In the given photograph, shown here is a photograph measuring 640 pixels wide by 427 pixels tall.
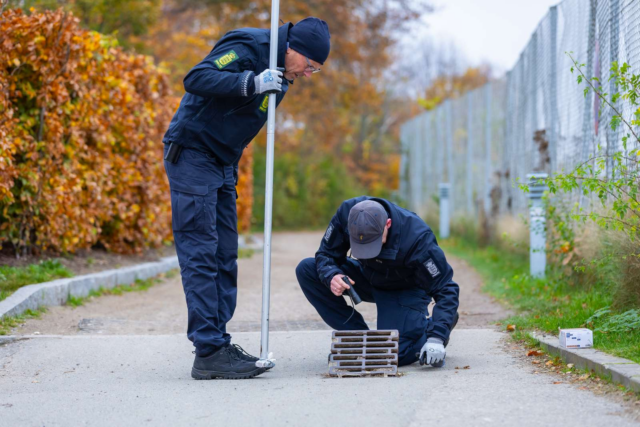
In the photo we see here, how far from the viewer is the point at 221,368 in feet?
14.6

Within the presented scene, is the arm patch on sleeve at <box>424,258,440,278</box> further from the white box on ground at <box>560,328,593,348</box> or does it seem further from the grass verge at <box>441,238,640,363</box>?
the grass verge at <box>441,238,640,363</box>

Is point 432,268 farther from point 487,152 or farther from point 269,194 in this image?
point 487,152

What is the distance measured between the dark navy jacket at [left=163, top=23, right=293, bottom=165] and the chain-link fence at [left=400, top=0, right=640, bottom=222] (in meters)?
2.04

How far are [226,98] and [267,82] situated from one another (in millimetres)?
293

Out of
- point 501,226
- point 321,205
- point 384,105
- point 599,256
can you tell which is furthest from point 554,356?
point 384,105

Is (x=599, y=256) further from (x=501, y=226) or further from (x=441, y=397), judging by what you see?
(x=501, y=226)

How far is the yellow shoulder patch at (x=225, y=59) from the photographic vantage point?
173 inches

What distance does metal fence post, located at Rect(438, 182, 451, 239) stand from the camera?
51.8 feet

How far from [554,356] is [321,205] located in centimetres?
2088

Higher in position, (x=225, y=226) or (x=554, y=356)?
(x=225, y=226)

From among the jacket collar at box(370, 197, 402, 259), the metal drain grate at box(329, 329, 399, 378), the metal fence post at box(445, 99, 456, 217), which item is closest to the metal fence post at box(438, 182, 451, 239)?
the metal fence post at box(445, 99, 456, 217)

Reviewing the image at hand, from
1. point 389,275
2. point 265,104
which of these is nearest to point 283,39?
point 265,104

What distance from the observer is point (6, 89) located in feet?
23.2

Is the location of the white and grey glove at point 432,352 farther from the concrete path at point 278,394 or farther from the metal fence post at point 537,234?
the metal fence post at point 537,234
